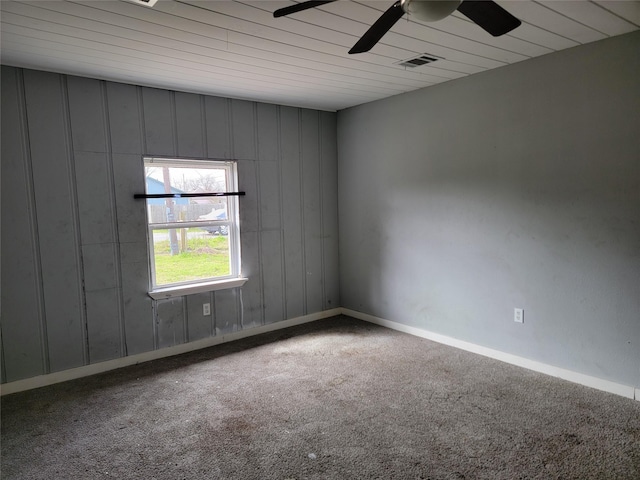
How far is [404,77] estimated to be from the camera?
11.4 feet

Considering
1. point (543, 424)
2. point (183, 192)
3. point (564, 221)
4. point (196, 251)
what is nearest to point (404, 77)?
point (564, 221)

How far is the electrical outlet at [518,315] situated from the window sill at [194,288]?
96.4 inches

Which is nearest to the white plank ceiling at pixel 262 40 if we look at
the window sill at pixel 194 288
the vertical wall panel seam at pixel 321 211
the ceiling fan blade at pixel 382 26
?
the ceiling fan blade at pixel 382 26

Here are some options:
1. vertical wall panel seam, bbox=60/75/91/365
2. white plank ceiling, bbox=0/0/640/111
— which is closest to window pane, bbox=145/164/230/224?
vertical wall panel seam, bbox=60/75/91/365

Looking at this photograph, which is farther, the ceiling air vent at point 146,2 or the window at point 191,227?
the window at point 191,227

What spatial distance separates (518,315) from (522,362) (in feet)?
1.22

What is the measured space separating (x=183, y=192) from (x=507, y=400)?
122 inches

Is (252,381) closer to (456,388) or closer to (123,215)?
(456,388)

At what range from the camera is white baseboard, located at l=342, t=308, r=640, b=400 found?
2.80 m

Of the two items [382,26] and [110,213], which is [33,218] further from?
[382,26]

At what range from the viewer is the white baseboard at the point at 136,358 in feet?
10.2

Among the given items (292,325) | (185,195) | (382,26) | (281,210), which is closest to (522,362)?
(292,325)

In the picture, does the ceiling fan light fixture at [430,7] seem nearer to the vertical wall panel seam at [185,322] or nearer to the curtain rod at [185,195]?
the curtain rod at [185,195]

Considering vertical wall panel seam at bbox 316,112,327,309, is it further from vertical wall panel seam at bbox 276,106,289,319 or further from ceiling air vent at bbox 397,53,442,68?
ceiling air vent at bbox 397,53,442,68
